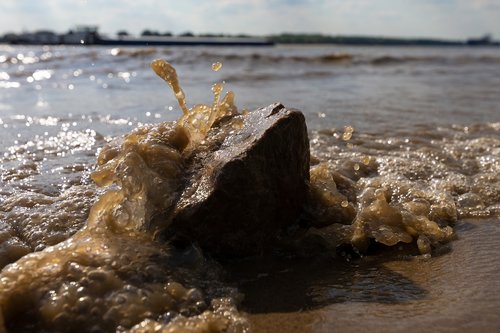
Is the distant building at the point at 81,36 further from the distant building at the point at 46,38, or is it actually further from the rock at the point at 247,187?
the rock at the point at 247,187

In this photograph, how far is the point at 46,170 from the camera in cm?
386

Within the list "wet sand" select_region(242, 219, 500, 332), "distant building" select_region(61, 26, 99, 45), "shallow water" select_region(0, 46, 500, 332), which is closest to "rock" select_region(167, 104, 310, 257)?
"shallow water" select_region(0, 46, 500, 332)

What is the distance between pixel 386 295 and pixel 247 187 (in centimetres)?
77

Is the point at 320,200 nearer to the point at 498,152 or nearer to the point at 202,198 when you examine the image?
the point at 202,198

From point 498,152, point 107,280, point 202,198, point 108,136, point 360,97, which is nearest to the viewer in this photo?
point 107,280

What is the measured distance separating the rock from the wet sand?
0.82 feet

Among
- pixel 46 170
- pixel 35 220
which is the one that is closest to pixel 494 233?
pixel 35 220

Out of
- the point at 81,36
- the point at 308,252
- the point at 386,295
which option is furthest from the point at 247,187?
the point at 81,36

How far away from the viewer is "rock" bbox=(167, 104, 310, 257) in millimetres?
2459

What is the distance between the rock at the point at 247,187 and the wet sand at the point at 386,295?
249 mm

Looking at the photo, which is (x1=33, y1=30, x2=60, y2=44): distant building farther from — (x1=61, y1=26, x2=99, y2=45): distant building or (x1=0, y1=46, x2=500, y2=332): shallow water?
(x1=0, y1=46, x2=500, y2=332): shallow water

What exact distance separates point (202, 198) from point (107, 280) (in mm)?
598

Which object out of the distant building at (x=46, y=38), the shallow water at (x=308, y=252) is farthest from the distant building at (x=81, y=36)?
the shallow water at (x=308, y=252)

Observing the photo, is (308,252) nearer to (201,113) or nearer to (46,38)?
(201,113)
